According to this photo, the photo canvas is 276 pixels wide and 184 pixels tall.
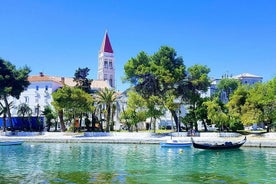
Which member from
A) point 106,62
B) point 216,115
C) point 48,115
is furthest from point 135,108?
point 106,62

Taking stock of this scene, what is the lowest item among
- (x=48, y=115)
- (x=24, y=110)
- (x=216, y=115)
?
(x=216, y=115)

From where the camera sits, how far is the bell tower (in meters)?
134

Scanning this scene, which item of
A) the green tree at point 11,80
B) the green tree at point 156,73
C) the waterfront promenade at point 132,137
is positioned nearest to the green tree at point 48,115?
the green tree at point 11,80

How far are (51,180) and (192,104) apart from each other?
48219mm

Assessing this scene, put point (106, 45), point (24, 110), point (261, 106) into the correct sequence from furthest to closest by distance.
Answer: point (106, 45), point (24, 110), point (261, 106)

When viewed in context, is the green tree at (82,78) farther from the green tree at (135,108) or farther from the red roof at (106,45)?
the red roof at (106,45)

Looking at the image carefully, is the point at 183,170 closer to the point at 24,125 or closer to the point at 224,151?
the point at 224,151

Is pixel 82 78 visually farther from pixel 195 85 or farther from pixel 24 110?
pixel 195 85

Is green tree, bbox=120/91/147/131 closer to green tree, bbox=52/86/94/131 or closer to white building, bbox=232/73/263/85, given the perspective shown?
green tree, bbox=52/86/94/131

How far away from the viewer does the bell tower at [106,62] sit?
Answer: 134 metres

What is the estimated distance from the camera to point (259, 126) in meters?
87.3

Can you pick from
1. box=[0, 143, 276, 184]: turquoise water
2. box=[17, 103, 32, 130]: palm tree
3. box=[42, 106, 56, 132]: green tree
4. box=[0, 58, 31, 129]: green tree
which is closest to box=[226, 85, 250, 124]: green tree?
box=[0, 143, 276, 184]: turquoise water

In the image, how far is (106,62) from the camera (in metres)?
134

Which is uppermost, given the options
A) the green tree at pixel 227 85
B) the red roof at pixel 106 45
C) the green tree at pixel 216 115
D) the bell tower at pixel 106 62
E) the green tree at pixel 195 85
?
the red roof at pixel 106 45
